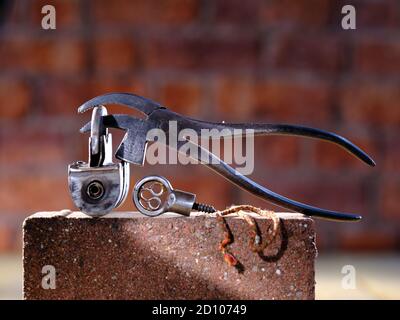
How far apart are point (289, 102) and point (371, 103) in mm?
153

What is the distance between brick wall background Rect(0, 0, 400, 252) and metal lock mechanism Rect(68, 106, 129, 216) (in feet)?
1.56

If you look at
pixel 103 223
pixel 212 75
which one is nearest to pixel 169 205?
pixel 103 223

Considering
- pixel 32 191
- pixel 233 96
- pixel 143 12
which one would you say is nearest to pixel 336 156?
pixel 233 96

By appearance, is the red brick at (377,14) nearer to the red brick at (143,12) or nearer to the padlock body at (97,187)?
the red brick at (143,12)

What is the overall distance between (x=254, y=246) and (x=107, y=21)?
0.62 meters

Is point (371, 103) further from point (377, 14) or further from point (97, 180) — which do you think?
point (97, 180)

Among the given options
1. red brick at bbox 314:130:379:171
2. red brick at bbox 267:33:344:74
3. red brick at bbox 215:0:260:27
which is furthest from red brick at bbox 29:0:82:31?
red brick at bbox 314:130:379:171

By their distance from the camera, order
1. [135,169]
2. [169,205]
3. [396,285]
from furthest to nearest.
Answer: [135,169] → [396,285] → [169,205]

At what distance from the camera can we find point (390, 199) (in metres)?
1.22

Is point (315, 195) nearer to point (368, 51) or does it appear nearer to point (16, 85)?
point (368, 51)

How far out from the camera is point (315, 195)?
1189 mm

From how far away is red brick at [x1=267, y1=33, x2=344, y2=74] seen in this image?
3.88 ft

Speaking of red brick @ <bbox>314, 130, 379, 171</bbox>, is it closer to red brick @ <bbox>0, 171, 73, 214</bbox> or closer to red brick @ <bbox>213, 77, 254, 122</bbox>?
red brick @ <bbox>213, 77, 254, 122</bbox>

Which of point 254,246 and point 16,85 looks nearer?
point 254,246
